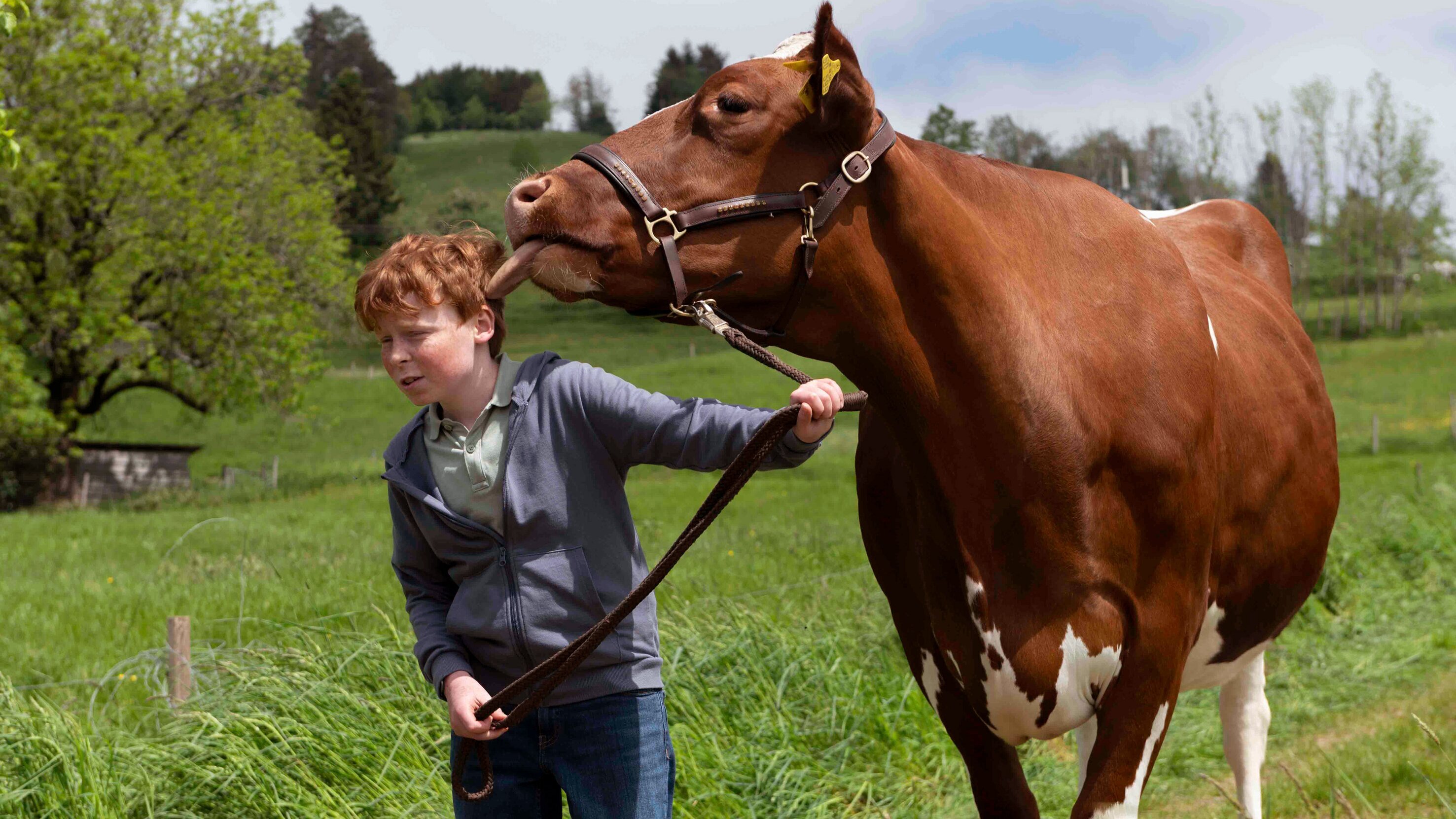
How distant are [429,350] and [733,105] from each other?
74cm

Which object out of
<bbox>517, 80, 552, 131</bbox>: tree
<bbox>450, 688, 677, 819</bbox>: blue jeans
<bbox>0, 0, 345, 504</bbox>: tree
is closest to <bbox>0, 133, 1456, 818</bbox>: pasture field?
<bbox>450, 688, 677, 819</bbox>: blue jeans

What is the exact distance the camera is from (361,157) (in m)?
68.4

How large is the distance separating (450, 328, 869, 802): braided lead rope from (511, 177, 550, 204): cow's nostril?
405 millimetres

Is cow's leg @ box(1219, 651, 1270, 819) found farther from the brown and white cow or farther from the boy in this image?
the boy

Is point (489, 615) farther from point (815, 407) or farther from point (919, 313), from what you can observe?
point (919, 313)

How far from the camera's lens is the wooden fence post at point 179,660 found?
4266 mm

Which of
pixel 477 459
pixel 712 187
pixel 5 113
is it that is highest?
pixel 5 113

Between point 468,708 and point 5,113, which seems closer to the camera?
point 468,708

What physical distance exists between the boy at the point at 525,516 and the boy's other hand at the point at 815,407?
255 mm

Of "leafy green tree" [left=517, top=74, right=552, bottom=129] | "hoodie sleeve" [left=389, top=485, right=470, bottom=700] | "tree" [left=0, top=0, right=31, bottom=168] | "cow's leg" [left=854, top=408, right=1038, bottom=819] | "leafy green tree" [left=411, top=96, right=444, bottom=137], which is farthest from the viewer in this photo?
"leafy green tree" [left=517, top=74, right=552, bottom=129]

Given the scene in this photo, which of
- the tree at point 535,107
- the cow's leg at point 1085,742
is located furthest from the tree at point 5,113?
the tree at point 535,107

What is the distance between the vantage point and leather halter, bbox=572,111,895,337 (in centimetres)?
210

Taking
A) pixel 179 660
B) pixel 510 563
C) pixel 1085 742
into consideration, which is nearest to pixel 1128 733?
pixel 1085 742

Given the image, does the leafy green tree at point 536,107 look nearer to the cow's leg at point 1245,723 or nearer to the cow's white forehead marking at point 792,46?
the cow's leg at point 1245,723
